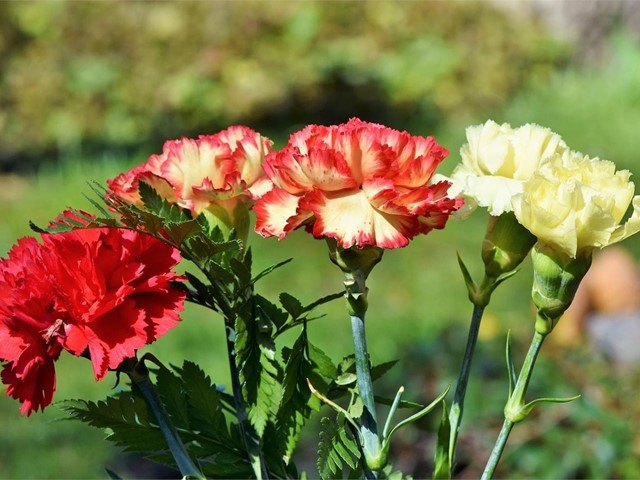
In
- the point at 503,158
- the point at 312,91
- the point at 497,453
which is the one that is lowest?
the point at 312,91

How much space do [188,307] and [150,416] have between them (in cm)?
294

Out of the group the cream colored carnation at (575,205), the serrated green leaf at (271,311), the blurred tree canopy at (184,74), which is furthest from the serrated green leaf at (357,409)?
the blurred tree canopy at (184,74)

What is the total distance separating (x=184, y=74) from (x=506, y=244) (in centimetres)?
443

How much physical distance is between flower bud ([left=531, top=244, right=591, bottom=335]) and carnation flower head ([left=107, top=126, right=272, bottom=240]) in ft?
0.86

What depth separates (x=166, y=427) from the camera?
0.83m

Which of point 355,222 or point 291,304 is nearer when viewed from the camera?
point 355,222

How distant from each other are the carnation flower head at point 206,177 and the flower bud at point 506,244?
0.72 feet

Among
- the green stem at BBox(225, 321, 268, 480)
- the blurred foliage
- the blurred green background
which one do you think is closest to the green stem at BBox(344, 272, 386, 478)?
the green stem at BBox(225, 321, 268, 480)

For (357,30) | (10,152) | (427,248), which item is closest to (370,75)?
(357,30)

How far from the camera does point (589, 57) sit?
6363 mm

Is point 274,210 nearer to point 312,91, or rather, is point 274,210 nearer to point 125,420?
point 125,420

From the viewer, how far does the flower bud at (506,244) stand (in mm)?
864

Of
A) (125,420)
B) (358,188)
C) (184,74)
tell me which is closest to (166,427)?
(125,420)

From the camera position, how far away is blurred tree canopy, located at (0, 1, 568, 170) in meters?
5.12
